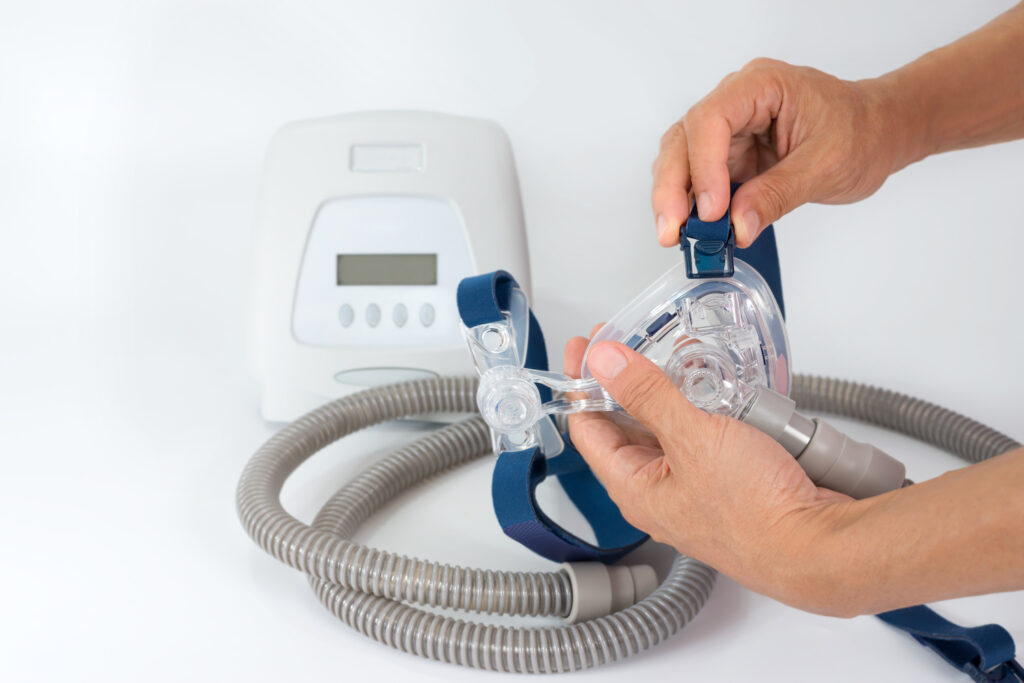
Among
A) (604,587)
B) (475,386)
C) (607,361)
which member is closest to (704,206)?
(607,361)

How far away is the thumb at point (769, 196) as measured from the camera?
126 centimetres

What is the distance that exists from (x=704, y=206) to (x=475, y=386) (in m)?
0.62

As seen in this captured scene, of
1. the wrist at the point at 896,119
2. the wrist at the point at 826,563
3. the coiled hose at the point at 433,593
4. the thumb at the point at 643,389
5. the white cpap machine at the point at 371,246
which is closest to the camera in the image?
the wrist at the point at 826,563

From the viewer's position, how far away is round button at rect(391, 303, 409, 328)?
1799 mm

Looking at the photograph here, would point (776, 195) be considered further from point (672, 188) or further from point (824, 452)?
point (824, 452)

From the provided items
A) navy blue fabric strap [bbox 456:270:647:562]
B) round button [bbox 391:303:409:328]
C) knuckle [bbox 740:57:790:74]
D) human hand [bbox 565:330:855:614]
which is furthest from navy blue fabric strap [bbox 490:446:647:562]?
knuckle [bbox 740:57:790:74]

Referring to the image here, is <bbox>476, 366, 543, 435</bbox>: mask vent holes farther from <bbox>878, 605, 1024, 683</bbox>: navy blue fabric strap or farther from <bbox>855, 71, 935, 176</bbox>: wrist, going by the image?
<bbox>855, 71, 935, 176</bbox>: wrist

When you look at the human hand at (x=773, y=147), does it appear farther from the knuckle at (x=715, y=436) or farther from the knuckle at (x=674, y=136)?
the knuckle at (x=715, y=436)

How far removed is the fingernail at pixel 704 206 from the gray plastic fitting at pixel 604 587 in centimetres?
47

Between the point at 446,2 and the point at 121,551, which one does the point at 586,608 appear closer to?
the point at 121,551

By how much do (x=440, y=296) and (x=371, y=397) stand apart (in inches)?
8.9

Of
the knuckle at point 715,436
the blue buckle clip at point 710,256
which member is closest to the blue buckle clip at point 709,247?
the blue buckle clip at point 710,256

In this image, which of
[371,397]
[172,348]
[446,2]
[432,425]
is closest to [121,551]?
[371,397]

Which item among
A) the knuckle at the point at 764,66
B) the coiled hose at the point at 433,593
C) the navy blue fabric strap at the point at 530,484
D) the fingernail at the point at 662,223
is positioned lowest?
the coiled hose at the point at 433,593
